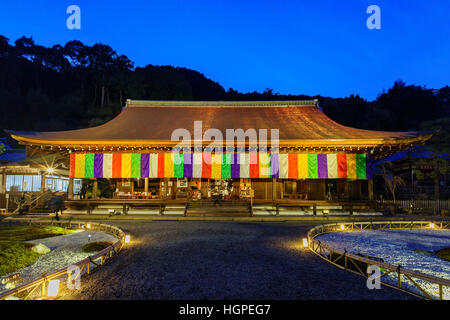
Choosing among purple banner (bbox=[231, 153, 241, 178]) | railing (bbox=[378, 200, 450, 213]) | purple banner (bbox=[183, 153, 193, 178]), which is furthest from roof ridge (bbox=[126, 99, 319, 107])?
railing (bbox=[378, 200, 450, 213])

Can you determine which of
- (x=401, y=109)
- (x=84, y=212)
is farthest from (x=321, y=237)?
(x=401, y=109)

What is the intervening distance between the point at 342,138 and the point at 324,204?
373 cm

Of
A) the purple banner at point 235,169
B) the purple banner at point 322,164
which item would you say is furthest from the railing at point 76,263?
the purple banner at point 322,164

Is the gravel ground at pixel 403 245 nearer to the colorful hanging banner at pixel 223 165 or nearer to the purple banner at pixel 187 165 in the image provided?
the colorful hanging banner at pixel 223 165

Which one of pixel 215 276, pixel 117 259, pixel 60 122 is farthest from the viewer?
pixel 60 122

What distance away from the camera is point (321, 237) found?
958 cm

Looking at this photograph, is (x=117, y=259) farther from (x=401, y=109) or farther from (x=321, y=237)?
(x=401, y=109)

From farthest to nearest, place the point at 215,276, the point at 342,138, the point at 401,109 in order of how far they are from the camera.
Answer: the point at 401,109 < the point at 342,138 < the point at 215,276

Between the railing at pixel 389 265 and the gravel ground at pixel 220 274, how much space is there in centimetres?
32

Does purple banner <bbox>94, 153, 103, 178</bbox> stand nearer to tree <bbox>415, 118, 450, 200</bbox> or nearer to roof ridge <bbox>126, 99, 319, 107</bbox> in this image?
roof ridge <bbox>126, 99, 319, 107</bbox>

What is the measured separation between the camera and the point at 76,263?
16.1 feet

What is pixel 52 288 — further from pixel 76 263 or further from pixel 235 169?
pixel 235 169

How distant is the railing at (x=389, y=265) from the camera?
440cm

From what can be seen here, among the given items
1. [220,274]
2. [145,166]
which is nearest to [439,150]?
[145,166]
